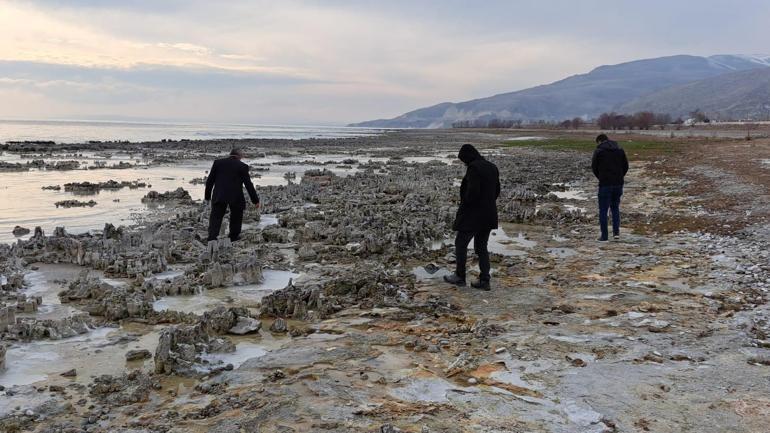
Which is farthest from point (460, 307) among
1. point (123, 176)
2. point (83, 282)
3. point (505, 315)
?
point (123, 176)

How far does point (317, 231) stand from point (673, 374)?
8.44 m

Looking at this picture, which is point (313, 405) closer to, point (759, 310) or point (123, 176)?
point (759, 310)

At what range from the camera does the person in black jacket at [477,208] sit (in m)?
8.21

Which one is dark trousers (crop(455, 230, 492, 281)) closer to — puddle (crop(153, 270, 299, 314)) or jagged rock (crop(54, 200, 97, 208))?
puddle (crop(153, 270, 299, 314))

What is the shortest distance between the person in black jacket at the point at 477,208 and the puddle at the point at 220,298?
9.21ft

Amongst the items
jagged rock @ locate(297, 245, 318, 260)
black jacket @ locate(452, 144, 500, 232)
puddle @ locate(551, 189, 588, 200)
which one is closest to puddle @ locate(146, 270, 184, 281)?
jagged rock @ locate(297, 245, 318, 260)

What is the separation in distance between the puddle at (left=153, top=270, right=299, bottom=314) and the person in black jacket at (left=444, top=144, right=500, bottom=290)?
281 centimetres

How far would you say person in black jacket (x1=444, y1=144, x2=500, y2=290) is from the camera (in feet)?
26.9

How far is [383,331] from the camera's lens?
6.61 meters

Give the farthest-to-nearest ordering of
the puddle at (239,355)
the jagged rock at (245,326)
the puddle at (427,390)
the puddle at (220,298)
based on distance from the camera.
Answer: the puddle at (220,298) → the jagged rock at (245,326) → the puddle at (239,355) → the puddle at (427,390)

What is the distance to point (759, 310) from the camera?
22.8 ft

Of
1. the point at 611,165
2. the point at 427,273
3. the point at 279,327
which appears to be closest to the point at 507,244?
the point at 611,165

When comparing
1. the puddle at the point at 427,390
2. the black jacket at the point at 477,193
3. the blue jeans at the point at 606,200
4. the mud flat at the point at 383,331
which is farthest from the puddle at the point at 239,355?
the blue jeans at the point at 606,200

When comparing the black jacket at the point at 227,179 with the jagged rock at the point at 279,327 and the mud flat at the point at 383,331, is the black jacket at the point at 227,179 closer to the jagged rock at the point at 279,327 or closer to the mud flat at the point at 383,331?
the mud flat at the point at 383,331
